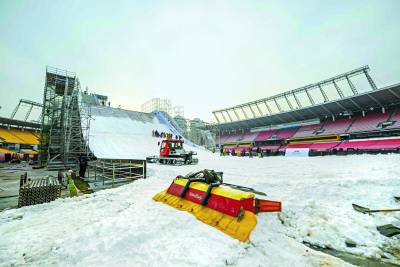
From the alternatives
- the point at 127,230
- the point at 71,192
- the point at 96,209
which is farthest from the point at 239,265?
the point at 71,192

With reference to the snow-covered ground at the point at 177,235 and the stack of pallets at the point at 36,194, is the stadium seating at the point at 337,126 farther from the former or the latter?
the stack of pallets at the point at 36,194

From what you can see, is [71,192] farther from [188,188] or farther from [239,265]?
[239,265]

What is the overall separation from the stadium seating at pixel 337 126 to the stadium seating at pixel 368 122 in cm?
87

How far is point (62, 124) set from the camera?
20453 millimetres

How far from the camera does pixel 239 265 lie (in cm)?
260

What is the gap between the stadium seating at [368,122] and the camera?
25630 mm

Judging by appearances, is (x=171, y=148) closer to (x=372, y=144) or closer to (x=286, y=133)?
(x=372, y=144)

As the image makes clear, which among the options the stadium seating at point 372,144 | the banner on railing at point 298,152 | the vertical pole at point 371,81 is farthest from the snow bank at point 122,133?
the vertical pole at point 371,81

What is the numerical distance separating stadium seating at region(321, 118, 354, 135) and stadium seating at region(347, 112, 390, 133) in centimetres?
87

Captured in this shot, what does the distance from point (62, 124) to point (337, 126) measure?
3714cm

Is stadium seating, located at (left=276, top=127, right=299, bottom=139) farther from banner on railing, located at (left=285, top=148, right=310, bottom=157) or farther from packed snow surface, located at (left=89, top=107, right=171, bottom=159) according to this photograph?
packed snow surface, located at (left=89, top=107, right=171, bottom=159)

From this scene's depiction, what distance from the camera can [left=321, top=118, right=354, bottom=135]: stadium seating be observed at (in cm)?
2902

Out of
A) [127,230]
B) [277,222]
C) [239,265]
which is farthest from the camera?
[277,222]

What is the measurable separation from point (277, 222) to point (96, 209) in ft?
14.8
